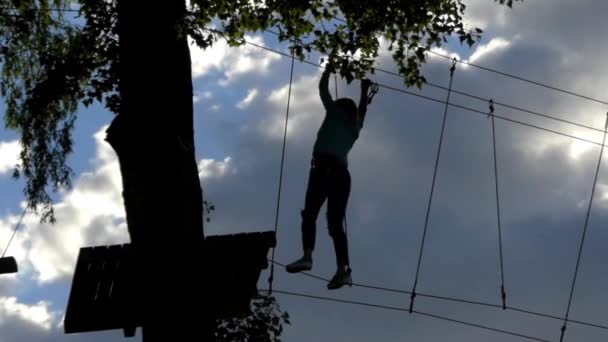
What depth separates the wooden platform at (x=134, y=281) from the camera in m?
8.70

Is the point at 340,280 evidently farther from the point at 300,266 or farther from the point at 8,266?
the point at 8,266

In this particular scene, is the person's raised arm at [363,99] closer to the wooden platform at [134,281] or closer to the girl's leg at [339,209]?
the girl's leg at [339,209]

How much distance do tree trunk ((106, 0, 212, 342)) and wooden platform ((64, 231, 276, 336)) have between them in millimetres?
82

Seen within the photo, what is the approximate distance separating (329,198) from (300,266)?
613mm

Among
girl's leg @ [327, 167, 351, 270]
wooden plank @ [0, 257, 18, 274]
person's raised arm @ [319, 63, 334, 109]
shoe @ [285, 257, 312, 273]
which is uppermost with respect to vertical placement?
person's raised arm @ [319, 63, 334, 109]

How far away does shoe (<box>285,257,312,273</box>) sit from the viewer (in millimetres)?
9117

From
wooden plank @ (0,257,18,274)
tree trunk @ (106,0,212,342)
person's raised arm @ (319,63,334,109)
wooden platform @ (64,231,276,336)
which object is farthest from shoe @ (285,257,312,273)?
wooden plank @ (0,257,18,274)

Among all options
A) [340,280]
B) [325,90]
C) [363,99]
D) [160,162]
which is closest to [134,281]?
[160,162]

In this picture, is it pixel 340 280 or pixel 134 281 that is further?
pixel 340 280

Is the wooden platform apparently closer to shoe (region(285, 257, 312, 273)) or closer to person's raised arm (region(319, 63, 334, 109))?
shoe (region(285, 257, 312, 273))

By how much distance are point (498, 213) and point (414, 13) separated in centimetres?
264

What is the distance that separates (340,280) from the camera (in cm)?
935

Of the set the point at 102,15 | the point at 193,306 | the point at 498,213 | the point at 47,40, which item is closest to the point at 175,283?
the point at 193,306

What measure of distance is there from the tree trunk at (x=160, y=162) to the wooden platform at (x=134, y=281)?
0.08 metres
